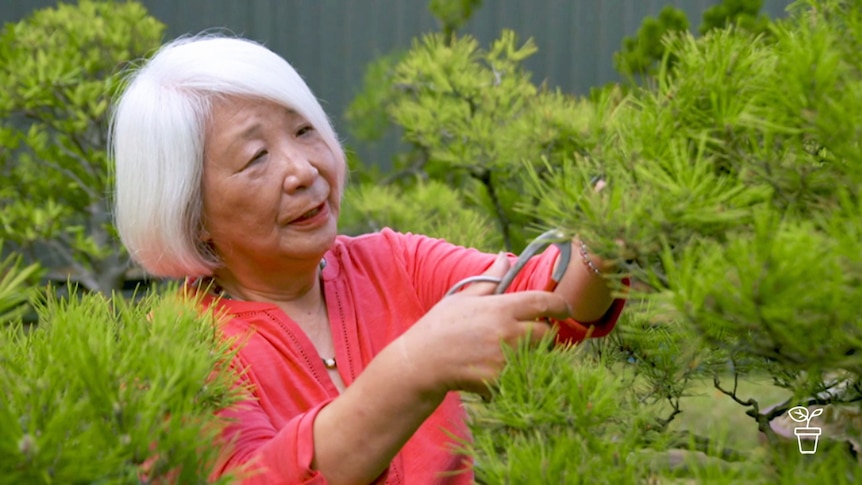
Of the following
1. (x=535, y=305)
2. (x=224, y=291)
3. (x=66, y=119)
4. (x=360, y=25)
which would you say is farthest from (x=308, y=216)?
(x=360, y=25)

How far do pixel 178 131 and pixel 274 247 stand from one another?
0.19 meters

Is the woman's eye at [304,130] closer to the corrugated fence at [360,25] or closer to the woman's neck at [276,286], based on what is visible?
the woman's neck at [276,286]

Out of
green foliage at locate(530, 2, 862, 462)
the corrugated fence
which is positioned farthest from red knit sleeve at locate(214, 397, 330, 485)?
the corrugated fence

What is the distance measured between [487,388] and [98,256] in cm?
196

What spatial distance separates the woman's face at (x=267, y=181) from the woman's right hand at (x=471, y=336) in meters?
0.39

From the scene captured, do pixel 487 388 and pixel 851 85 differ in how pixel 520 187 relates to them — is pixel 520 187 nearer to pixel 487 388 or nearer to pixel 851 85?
pixel 487 388

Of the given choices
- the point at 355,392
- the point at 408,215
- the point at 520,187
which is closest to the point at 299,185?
the point at 355,392

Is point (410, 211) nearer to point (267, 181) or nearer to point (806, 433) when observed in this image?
point (267, 181)

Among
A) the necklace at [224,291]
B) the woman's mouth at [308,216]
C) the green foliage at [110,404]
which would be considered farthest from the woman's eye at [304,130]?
the green foliage at [110,404]

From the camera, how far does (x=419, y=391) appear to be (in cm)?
89

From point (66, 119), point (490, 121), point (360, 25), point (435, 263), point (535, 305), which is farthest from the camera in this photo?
point (360, 25)

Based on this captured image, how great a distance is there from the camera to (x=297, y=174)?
1239 millimetres

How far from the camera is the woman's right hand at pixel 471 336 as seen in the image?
33.1 inches

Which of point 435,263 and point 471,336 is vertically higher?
point 471,336
